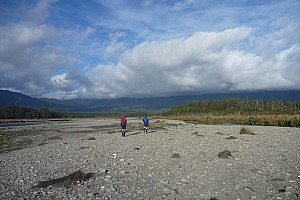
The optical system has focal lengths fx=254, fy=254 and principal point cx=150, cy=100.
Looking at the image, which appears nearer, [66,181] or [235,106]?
[66,181]

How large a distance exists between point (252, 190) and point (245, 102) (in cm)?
17109

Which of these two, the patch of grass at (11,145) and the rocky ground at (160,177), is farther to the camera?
the patch of grass at (11,145)

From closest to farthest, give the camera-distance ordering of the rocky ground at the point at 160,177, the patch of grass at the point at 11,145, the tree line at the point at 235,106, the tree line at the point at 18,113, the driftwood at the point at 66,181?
1. the rocky ground at the point at 160,177
2. the driftwood at the point at 66,181
3. the patch of grass at the point at 11,145
4. the tree line at the point at 235,106
5. the tree line at the point at 18,113

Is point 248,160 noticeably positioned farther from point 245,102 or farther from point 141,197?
point 245,102

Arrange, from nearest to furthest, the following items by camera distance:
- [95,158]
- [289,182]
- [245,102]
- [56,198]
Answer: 1. [56,198]
2. [289,182]
3. [95,158]
4. [245,102]

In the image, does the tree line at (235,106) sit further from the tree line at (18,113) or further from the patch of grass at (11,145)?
the patch of grass at (11,145)

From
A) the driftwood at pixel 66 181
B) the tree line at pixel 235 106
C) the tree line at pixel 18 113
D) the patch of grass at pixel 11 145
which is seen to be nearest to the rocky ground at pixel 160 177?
the driftwood at pixel 66 181

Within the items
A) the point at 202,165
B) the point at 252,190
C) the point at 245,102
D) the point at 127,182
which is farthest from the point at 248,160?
the point at 245,102

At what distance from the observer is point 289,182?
12227mm

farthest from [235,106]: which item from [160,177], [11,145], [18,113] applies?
[160,177]

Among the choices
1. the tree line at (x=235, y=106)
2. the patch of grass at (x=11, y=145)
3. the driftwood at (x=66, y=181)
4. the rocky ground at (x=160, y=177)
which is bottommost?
the patch of grass at (x=11, y=145)

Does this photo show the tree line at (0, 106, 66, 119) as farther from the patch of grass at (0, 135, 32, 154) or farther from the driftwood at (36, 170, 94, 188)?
the driftwood at (36, 170, 94, 188)

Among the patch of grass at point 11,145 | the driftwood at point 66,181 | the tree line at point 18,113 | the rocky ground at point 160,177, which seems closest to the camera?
the rocky ground at point 160,177

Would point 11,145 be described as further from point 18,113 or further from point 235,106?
point 18,113
